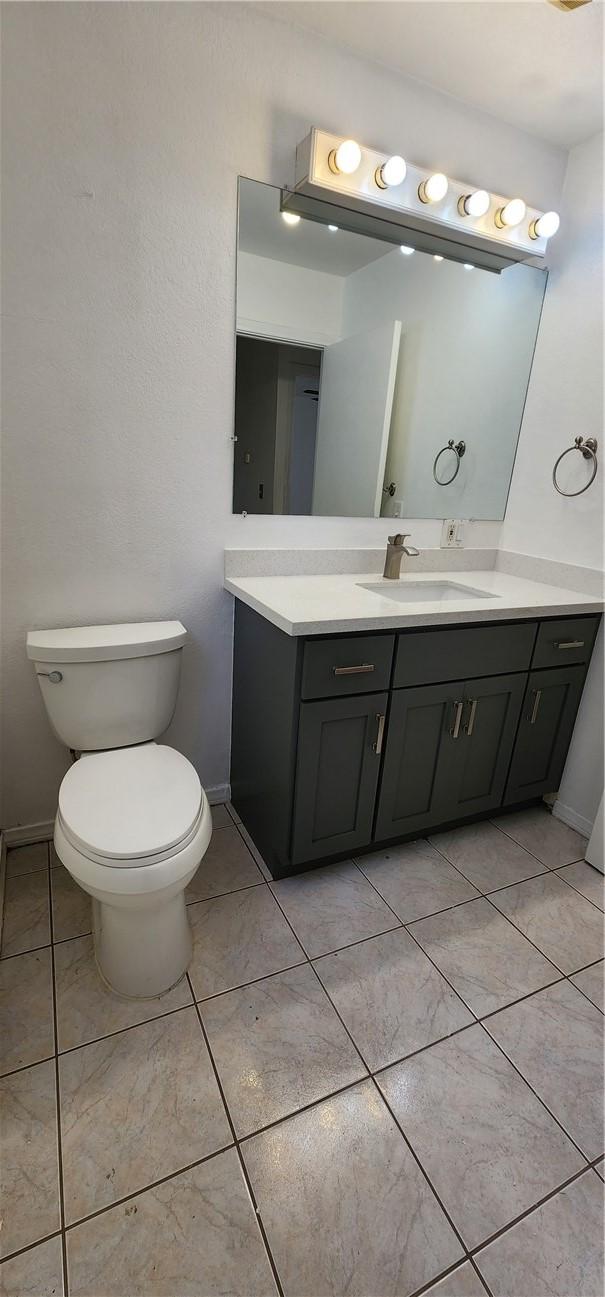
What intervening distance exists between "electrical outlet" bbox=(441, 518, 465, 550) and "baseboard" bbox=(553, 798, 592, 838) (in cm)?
106

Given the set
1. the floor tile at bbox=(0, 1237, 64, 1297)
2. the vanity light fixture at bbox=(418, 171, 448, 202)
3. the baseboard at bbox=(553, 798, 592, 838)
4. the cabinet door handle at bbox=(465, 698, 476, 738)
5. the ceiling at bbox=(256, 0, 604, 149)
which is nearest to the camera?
the floor tile at bbox=(0, 1237, 64, 1297)

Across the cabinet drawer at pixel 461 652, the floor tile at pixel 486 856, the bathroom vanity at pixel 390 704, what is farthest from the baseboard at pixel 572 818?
the cabinet drawer at pixel 461 652

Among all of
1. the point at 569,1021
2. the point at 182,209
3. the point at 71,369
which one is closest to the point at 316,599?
the point at 71,369

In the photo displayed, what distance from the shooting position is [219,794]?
201cm

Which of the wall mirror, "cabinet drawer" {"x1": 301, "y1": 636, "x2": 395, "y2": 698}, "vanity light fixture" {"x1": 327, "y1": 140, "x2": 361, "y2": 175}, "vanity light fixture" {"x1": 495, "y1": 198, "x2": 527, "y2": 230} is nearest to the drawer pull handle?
"cabinet drawer" {"x1": 301, "y1": 636, "x2": 395, "y2": 698}

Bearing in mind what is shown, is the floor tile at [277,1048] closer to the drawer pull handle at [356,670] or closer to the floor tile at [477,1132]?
the floor tile at [477,1132]

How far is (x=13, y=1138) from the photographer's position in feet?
3.30

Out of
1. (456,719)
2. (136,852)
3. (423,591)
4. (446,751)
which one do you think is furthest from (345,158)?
(136,852)

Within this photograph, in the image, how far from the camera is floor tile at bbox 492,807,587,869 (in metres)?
1.87

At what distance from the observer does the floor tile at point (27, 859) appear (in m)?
1.64

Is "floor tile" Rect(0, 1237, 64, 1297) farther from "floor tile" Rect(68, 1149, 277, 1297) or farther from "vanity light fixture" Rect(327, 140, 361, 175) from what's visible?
"vanity light fixture" Rect(327, 140, 361, 175)

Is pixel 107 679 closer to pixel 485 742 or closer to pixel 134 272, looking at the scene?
pixel 134 272

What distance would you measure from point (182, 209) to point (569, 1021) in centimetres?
224

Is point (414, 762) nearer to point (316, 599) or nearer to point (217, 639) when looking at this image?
point (316, 599)
